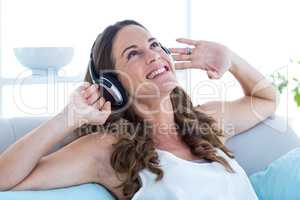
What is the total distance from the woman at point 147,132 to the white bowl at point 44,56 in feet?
2.35

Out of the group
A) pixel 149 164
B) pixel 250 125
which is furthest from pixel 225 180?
pixel 250 125

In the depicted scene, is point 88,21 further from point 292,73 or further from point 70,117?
point 70,117

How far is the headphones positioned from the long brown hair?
2 cm

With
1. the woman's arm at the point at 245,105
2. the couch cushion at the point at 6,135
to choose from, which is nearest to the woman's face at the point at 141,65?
the woman's arm at the point at 245,105

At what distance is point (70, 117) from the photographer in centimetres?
130

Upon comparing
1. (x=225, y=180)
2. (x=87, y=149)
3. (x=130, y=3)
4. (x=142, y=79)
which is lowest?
(x=225, y=180)

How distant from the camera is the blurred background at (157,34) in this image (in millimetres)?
2789

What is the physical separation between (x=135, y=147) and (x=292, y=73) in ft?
5.85

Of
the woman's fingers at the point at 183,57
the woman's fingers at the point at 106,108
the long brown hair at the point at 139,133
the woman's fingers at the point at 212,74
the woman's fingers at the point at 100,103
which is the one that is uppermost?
the woman's fingers at the point at 183,57

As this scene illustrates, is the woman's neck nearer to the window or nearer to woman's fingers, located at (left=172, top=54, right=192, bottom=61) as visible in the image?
woman's fingers, located at (left=172, top=54, right=192, bottom=61)

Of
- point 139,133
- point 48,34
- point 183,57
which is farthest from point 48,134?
point 48,34

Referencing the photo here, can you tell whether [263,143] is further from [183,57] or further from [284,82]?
[284,82]

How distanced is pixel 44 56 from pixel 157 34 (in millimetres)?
993

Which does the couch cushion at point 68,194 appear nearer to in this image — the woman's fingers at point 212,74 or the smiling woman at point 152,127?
the smiling woman at point 152,127
